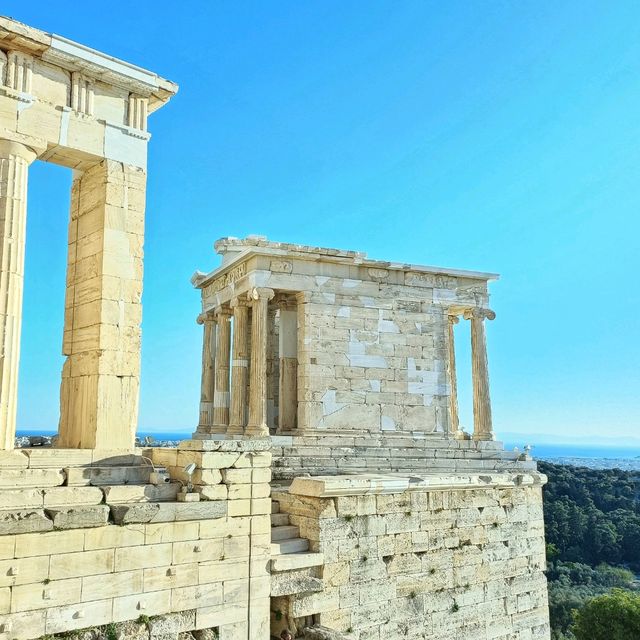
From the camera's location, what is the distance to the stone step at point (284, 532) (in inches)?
421

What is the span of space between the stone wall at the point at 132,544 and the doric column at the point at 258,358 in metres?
8.62

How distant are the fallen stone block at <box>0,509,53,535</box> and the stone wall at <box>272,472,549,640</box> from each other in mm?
3942

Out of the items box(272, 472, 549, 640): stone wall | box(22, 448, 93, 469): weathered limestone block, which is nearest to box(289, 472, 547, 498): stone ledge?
box(272, 472, 549, 640): stone wall

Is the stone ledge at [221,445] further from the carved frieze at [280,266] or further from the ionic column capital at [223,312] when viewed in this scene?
the ionic column capital at [223,312]

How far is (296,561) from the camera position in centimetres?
989

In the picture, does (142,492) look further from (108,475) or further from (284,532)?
(284,532)

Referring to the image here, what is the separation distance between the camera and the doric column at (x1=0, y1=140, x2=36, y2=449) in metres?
9.17

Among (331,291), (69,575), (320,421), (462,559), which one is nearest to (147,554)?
(69,575)

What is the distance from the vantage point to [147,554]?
8.22 metres

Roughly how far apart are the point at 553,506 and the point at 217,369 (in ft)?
115

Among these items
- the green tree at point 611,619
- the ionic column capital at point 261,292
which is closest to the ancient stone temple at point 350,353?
the ionic column capital at point 261,292

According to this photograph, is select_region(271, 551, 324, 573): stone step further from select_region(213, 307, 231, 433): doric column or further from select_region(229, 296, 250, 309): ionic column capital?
select_region(213, 307, 231, 433): doric column

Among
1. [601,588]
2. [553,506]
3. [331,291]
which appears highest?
[331,291]

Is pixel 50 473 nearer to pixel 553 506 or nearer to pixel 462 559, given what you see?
pixel 462 559
